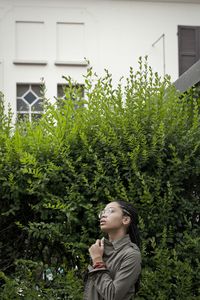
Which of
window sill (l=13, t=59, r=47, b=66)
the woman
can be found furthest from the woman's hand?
window sill (l=13, t=59, r=47, b=66)

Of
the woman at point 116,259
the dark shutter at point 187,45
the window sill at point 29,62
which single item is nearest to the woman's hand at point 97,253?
the woman at point 116,259

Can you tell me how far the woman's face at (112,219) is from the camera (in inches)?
191

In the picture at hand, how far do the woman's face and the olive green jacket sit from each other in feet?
0.33

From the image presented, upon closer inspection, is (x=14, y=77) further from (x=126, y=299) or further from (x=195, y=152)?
(x=126, y=299)

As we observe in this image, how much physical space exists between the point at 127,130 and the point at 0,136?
3.85ft

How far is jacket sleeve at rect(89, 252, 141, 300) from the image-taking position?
4.53m

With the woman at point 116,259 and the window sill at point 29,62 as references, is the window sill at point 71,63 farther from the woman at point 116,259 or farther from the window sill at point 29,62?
the woman at point 116,259

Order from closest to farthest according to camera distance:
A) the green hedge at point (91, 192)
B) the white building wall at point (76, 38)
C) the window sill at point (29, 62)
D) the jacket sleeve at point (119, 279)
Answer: the jacket sleeve at point (119, 279), the green hedge at point (91, 192), the window sill at point (29, 62), the white building wall at point (76, 38)

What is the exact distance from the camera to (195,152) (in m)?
6.75

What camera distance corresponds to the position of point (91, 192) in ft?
21.0

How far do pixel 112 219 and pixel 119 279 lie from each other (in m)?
0.48

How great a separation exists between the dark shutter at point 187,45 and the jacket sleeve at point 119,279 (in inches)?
788

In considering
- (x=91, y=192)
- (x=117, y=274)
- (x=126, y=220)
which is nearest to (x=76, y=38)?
(x=91, y=192)

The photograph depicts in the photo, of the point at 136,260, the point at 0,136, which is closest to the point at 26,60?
the point at 0,136
